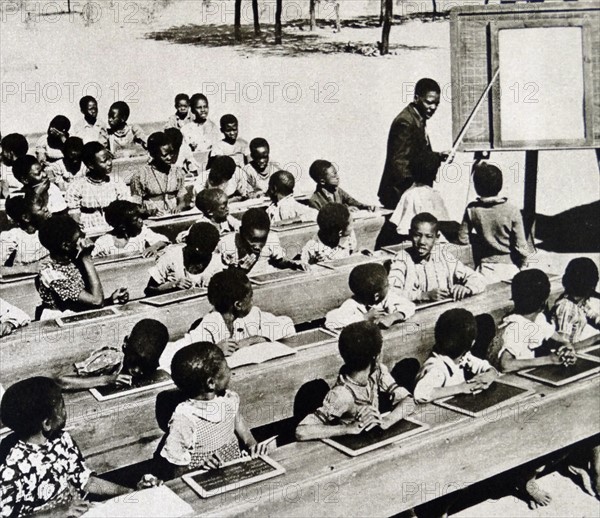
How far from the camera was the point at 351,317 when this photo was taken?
9.68 ft

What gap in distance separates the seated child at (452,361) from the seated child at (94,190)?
8.29ft

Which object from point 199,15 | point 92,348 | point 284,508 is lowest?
point 284,508

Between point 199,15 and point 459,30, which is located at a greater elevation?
point 199,15

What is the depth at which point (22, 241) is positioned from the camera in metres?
3.85

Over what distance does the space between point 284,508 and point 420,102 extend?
10.5 feet

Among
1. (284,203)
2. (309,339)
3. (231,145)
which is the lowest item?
(309,339)

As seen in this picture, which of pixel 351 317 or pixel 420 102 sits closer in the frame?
pixel 351 317

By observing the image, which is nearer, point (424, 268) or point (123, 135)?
point (424, 268)

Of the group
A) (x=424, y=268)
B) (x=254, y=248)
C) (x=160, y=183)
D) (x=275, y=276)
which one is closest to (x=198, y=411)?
(x=275, y=276)

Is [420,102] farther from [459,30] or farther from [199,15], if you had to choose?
[199,15]

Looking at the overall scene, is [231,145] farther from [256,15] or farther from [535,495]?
[535,495]

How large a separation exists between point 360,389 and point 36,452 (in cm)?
98

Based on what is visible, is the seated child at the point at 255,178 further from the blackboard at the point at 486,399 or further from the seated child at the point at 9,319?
the blackboard at the point at 486,399

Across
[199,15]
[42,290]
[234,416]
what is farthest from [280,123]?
[234,416]
